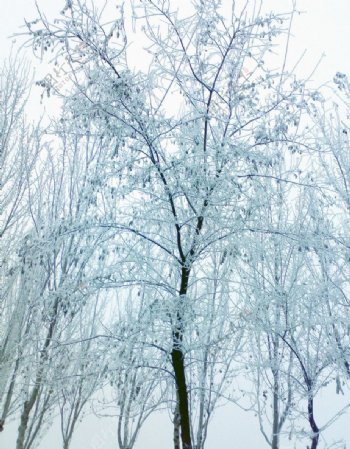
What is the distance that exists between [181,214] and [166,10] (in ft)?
6.40

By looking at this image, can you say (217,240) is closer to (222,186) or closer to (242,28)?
(222,186)

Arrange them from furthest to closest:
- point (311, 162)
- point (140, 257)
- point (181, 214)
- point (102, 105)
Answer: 1. point (311, 162)
2. point (181, 214)
3. point (140, 257)
4. point (102, 105)

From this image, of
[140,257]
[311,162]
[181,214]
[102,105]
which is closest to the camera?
[102,105]

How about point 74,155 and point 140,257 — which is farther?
point 74,155

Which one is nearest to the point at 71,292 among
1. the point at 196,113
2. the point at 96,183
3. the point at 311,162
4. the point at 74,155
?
the point at 96,183

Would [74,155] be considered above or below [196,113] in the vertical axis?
above

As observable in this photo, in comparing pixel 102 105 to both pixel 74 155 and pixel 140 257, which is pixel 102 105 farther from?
pixel 74 155

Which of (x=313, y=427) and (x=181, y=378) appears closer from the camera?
(x=181, y=378)

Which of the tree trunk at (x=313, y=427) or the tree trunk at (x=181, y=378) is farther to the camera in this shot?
the tree trunk at (x=313, y=427)

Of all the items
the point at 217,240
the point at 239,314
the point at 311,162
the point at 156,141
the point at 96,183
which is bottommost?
the point at 239,314

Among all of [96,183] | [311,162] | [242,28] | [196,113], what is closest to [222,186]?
[196,113]

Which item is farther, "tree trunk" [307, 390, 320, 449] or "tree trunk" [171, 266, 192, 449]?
"tree trunk" [307, 390, 320, 449]

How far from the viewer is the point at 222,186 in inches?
152

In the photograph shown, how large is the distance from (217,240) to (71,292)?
4.94 ft
